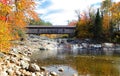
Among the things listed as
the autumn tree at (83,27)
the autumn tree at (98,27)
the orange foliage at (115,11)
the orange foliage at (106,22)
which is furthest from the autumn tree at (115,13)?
the autumn tree at (83,27)

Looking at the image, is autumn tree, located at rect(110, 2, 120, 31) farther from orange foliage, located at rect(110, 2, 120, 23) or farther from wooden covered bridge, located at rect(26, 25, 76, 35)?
wooden covered bridge, located at rect(26, 25, 76, 35)

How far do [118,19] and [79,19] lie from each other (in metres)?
10.3

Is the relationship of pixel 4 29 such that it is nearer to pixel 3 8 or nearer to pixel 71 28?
pixel 3 8

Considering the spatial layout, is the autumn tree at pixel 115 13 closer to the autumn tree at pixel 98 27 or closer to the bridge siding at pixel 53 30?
the autumn tree at pixel 98 27

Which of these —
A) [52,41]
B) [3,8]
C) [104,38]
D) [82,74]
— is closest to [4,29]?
[3,8]

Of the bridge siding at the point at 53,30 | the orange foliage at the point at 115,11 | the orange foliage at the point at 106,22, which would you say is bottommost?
the bridge siding at the point at 53,30

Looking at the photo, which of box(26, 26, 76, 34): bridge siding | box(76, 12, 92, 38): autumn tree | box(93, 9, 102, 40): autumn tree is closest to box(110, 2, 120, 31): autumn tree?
box(93, 9, 102, 40): autumn tree

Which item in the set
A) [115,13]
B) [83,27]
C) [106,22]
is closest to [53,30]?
[83,27]

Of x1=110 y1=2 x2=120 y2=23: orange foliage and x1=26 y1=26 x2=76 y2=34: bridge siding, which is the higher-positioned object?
x1=110 y1=2 x2=120 y2=23: orange foliage

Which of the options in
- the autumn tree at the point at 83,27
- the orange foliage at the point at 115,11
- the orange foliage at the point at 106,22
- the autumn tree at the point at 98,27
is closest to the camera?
the autumn tree at the point at 98,27

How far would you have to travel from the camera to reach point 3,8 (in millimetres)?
17406

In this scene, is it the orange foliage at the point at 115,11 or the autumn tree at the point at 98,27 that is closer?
the autumn tree at the point at 98,27

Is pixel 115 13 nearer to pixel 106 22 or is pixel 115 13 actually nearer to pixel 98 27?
pixel 106 22

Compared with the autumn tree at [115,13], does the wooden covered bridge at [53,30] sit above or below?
below
